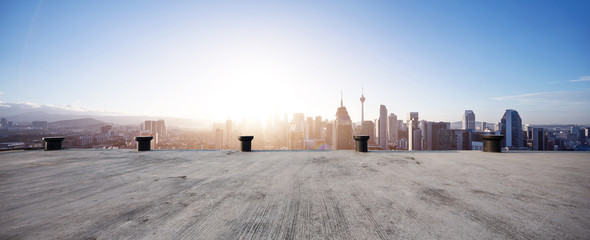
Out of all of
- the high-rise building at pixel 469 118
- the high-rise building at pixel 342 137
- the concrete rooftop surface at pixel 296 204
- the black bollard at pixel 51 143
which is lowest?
the high-rise building at pixel 342 137

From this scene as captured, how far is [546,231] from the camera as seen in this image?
95.4 inches

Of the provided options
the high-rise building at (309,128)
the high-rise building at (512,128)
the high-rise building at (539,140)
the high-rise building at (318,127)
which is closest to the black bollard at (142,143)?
the high-rise building at (539,140)

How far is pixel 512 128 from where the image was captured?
51719 millimetres

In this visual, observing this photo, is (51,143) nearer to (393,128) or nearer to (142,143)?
(142,143)

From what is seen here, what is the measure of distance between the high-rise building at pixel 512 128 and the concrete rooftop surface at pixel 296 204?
2572 inches

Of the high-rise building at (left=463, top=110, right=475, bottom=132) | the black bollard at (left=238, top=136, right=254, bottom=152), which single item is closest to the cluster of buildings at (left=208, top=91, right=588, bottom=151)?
the high-rise building at (left=463, top=110, right=475, bottom=132)

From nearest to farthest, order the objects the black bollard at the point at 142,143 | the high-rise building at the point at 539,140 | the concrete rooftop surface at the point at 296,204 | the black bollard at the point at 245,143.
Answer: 1. the concrete rooftop surface at the point at 296,204
2. the black bollard at the point at 245,143
3. the black bollard at the point at 142,143
4. the high-rise building at the point at 539,140

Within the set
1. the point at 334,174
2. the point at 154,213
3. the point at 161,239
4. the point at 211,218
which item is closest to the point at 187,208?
the point at 154,213

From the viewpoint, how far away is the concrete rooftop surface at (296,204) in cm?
243

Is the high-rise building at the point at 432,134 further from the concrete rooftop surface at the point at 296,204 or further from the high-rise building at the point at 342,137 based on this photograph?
the concrete rooftop surface at the point at 296,204

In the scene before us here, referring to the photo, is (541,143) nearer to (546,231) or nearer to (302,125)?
(546,231)

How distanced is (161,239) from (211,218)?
0.62 metres

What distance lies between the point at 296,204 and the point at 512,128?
250 feet

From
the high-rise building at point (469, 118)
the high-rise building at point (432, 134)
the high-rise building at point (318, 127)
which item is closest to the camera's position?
the high-rise building at point (432, 134)
